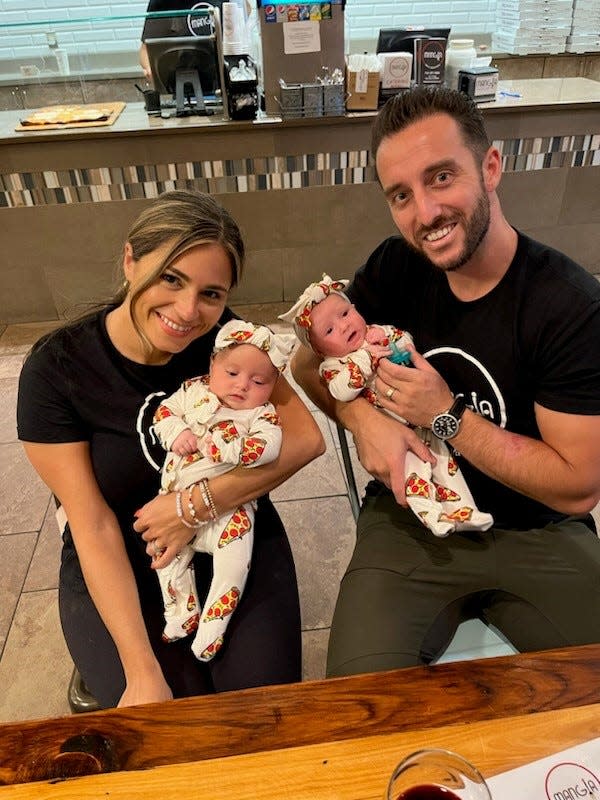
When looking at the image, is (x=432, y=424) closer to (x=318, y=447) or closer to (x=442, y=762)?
(x=318, y=447)

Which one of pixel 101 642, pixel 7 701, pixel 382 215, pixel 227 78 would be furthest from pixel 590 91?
pixel 7 701

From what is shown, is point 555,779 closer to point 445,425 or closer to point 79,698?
point 445,425

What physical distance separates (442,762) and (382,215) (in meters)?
3.36

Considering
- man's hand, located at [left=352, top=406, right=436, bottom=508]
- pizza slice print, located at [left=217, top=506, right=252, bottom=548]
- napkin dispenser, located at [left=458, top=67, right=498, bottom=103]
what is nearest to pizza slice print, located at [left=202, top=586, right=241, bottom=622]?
pizza slice print, located at [left=217, top=506, right=252, bottom=548]

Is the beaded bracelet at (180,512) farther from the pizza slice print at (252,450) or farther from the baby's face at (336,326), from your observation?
the baby's face at (336,326)

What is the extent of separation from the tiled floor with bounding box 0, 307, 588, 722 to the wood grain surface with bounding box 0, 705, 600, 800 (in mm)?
460

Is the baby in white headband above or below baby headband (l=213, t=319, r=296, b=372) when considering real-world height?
below

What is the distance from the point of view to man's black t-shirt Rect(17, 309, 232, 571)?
133cm

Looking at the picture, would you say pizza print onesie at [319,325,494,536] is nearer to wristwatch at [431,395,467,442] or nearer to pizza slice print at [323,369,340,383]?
pizza slice print at [323,369,340,383]

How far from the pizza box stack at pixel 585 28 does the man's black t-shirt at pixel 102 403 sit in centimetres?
468

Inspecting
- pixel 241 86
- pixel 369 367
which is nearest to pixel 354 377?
pixel 369 367

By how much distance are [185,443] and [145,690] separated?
53 cm

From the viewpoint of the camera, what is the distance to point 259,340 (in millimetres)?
1403

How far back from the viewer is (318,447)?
150 cm
